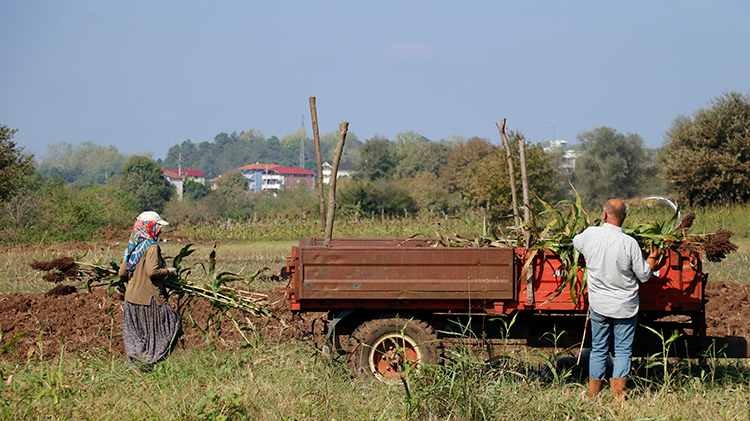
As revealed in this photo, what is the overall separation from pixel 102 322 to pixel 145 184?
7466cm

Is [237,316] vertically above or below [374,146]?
below

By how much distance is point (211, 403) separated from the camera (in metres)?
4.30

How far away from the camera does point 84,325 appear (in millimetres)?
8430

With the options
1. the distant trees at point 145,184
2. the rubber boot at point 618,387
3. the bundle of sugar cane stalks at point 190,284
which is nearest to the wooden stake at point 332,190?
the bundle of sugar cane stalks at point 190,284

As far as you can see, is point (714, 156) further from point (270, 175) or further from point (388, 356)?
point (270, 175)

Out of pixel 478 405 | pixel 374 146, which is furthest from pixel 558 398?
pixel 374 146

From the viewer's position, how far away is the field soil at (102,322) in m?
7.34

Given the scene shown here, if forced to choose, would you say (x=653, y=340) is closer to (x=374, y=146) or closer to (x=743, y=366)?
(x=743, y=366)

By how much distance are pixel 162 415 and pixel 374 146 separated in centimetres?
8012

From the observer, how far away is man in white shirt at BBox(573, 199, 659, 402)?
16.4ft

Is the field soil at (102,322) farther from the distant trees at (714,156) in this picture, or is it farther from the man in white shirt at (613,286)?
the distant trees at (714,156)

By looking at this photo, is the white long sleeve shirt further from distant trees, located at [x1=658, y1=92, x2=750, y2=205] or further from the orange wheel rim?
distant trees, located at [x1=658, y1=92, x2=750, y2=205]

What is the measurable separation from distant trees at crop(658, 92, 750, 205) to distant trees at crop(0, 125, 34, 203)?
30.9 metres

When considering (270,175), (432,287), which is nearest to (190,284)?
(432,287)
